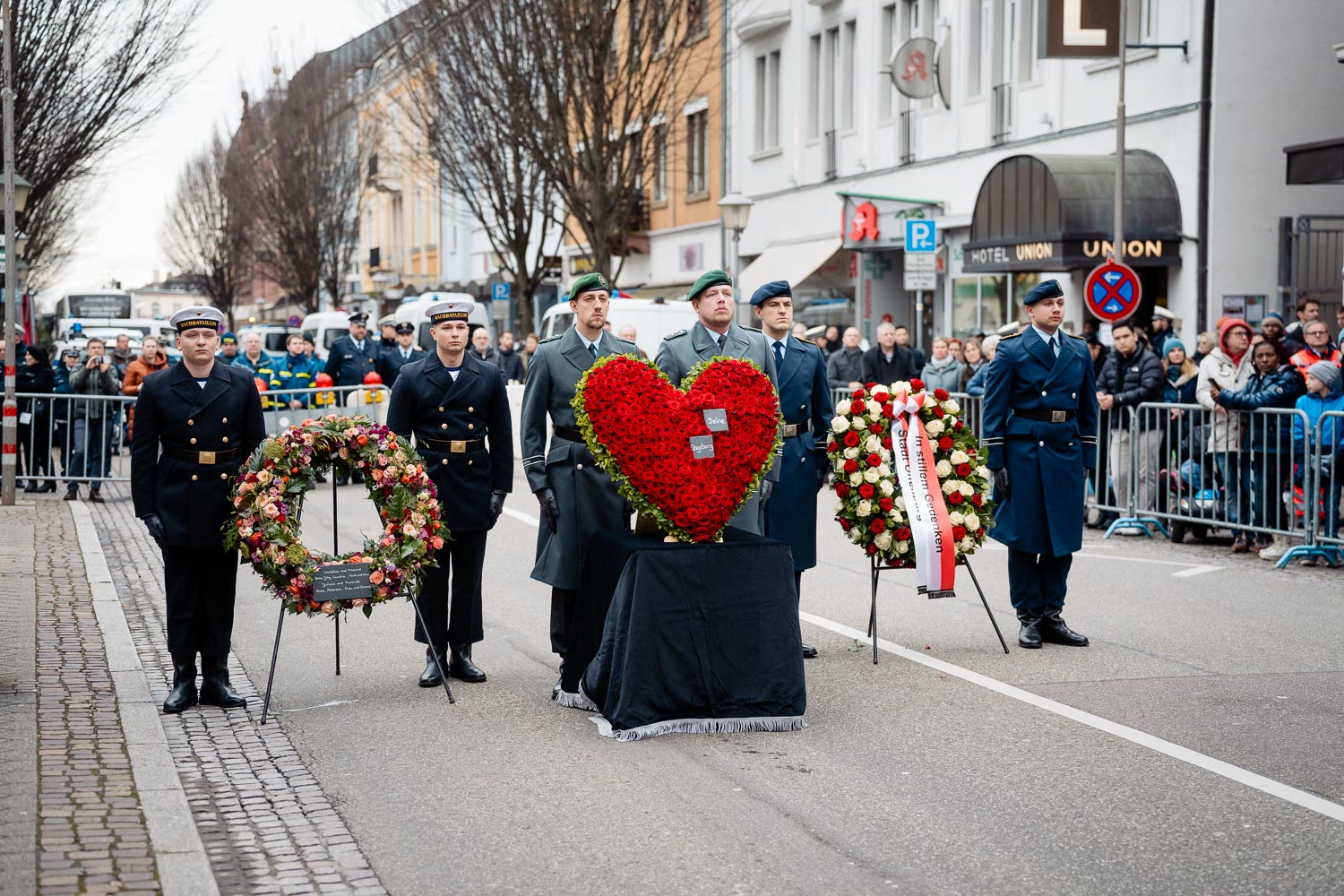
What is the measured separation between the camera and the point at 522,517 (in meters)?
17.3

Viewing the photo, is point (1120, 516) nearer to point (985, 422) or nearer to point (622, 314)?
point (985, 422)

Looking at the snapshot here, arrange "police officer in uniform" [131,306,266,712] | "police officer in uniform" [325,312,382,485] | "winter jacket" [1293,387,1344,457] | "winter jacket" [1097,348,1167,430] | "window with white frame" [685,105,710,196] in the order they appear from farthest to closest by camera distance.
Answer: "window with white frame" [685,105,710,196], "police officer in uniform" [325,312,382,485], "winter jacket" [1097,348,1167,430], "winter jacket" [1293,387,1344,457], "police officer in uniform" [131,306,266,712]

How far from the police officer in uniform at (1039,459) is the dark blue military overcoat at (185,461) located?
14.1 feet

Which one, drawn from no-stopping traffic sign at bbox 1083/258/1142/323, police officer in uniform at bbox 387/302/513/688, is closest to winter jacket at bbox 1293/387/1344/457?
no-stopping traffic sign at bbox 1083/258/1142/323

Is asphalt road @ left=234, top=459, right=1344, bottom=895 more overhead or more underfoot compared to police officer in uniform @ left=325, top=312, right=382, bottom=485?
more underfoot

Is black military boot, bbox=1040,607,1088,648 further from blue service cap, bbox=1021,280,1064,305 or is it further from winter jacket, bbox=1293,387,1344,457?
winter jacket, bbox=1293,387,1344,457

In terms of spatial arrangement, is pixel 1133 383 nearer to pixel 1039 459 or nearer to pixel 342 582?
pixel 1039 459

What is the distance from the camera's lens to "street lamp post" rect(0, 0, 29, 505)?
1822 cm

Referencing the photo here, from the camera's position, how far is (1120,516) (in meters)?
16.1

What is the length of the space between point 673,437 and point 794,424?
1.97m

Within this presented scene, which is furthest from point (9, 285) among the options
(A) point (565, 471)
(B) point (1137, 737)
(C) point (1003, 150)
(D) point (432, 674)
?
(C) point (1003, 150)

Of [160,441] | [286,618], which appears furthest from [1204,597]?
[160,441]

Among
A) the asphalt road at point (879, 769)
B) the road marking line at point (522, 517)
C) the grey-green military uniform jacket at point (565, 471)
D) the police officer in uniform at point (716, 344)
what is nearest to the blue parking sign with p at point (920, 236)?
the road marking line at point (522, 517)

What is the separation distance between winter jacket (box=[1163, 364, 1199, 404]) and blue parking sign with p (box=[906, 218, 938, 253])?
673cm
